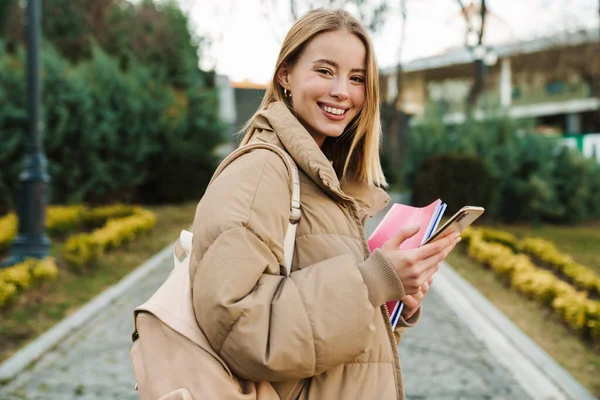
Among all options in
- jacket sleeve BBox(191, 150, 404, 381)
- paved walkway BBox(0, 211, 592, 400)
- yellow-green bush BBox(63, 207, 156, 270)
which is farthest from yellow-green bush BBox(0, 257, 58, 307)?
jacket sleeve BBox(191, 150, 404, 381)

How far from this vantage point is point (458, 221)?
1676 mm

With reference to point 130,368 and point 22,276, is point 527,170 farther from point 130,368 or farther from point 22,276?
point 130,368

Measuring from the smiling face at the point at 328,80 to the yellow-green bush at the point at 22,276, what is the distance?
17.0ft

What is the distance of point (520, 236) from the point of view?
13148 millimetres

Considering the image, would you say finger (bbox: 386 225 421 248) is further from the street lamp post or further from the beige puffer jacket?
the street lamp post

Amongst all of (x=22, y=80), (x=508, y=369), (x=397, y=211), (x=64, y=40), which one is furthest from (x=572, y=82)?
(x=397, y=211)

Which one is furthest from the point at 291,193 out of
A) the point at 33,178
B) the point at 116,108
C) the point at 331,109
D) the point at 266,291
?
the point at 116,108

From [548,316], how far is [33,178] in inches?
253

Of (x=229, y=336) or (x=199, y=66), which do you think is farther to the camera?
(x=199, y=66)

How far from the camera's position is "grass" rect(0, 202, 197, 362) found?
5.82 metres

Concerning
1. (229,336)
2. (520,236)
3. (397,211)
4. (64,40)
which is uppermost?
(64,40)

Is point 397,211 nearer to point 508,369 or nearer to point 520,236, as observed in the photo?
point 508,369

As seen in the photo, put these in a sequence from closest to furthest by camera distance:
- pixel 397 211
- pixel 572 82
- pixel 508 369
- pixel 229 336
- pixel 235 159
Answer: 1. pixel 229 336
2. pixel 235 159
3. pixel 397 211
4. pixel 508 369
5. pixel 572 82

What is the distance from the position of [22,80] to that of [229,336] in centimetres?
1289
